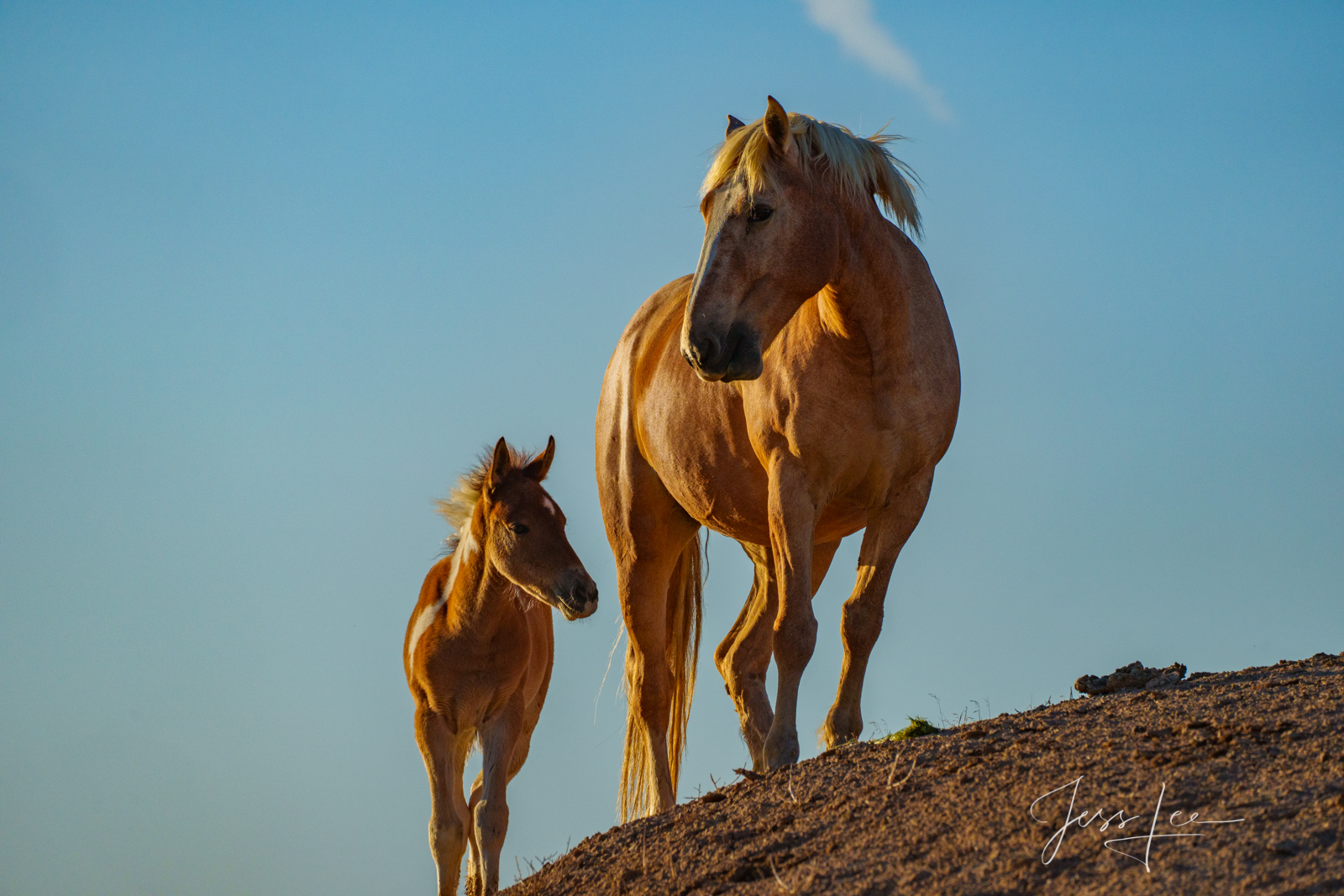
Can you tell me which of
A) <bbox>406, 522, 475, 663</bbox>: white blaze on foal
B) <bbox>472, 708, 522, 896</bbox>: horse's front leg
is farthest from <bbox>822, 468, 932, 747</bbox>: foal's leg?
<bbox>406, 522, 475, 663</bbox>: white blaze on foal

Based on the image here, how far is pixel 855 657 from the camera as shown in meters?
5.37

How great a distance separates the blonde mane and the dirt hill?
2484mm

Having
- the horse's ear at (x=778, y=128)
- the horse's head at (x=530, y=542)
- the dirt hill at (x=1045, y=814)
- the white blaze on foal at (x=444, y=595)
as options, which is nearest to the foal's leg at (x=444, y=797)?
the white blaze on foal at (x=444, y=595)

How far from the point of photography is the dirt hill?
10.1ft

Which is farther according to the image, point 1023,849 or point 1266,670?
point 1266,670

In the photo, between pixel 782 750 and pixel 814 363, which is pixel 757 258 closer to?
pixel 814 363

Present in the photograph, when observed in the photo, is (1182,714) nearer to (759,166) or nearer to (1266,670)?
(1266,670)

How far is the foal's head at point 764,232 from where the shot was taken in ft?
16.8

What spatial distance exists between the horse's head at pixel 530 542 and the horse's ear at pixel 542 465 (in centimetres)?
5

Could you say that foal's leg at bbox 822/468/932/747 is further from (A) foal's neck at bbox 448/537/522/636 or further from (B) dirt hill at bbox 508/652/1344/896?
(A) foal's neck at bbox 448/537/522/636

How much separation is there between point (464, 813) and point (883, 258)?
4214 mm

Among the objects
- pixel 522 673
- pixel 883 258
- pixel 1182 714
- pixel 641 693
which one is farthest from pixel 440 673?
pixel 1182 714

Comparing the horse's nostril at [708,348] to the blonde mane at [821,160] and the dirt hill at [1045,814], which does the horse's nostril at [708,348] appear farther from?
the dirt hill at [1045,814]

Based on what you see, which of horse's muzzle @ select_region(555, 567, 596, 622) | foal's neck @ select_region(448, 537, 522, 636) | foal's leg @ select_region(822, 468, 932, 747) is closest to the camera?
foal's leg @ select_region(822, 468, 932, 747)
